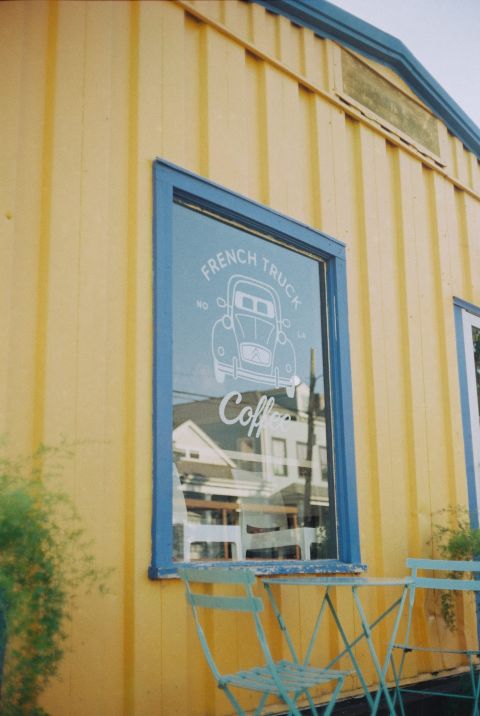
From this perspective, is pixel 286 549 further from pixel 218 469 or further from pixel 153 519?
pixel 153 519

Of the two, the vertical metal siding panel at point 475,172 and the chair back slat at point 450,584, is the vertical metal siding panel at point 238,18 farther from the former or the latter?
the chair back slat at point 450,584

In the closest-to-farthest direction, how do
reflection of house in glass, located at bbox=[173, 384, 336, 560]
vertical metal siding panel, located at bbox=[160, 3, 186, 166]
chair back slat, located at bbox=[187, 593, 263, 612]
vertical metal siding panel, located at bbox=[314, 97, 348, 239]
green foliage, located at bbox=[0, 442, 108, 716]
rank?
green foliage, located at bbox=[0, 442, 108, 716] → chair back slat, located at bbox=[187, 593, 263, 612] → reflection of house in glass, located at bbox=[173, 384, 336, 560] → vertical metal siding panel, located at bbox=[160, 3, 186, 166] → vertical metal siding panel, located at bbox=[314, 97, 348, 239]

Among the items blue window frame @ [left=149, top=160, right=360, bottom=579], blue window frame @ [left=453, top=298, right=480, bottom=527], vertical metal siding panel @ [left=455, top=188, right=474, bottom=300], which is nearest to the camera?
blue window frame @ [left=149, top=160, right=360, bottom=579]

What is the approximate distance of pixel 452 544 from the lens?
5086 mm

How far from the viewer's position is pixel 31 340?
10.8ft

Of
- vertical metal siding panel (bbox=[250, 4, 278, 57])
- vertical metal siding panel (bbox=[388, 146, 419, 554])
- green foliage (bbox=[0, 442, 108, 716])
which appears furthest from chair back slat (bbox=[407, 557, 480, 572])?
vertical metal siding panel (bbox=[250, 4, 278, 57])

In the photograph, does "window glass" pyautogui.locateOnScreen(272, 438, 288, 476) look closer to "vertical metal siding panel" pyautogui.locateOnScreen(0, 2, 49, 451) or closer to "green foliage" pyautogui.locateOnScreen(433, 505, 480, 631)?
"green foliage" pyautogui.locateOnScreen(433, 505, 480, 631)

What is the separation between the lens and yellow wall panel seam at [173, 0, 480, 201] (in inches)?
172

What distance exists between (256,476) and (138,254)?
1.29 metres

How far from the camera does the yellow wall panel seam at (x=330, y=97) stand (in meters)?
4.37

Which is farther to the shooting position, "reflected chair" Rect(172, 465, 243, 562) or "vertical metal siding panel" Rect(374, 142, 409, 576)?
"vertical metal siding panel" Rect(374, 142, 409, 576)

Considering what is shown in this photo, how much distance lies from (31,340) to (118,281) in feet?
1.77

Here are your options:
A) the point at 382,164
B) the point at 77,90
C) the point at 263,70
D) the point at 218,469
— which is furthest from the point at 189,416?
the point at 382,164

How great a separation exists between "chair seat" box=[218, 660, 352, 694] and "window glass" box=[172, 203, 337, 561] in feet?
2.19
